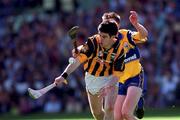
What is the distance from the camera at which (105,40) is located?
10.4 meters

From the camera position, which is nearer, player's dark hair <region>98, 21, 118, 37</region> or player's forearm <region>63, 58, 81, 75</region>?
player's dark hair <region>98, 21, 118, 37</region>

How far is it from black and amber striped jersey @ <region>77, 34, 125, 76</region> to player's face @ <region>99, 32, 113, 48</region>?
122 millimetres

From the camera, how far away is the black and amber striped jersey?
1066 centimetres

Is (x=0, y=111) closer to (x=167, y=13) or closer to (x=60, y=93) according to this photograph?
(x=60, y=93)

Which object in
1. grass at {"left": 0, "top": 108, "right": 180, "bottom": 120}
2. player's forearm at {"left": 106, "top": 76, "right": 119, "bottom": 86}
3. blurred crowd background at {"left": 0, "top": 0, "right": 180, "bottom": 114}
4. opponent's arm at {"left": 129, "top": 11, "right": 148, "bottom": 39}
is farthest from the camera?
blurred crowd background at {"left": 0, "top": 0, "right": 180, "bottom": 114}

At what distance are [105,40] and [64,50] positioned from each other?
9.55m

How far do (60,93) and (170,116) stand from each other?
3.83m

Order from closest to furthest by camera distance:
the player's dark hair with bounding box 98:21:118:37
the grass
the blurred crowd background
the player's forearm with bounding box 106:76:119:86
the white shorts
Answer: the player's dark hair with bounding box 98:21:118:37 < the player's forearm with bounding box 106:76:119:86 < the white shorts < the grass < the blurred crowd background

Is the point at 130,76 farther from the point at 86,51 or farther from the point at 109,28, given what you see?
the point at 109,28

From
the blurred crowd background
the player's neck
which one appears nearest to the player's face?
the player's neck

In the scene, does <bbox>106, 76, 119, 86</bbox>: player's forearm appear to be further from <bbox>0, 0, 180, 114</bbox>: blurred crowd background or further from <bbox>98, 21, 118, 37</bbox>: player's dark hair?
<bbox>0, 0, 180, 114</bbox>: blurred crowd background

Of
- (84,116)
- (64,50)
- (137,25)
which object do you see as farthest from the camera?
(64,50)

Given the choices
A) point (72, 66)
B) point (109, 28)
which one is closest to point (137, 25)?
point (109, 28)

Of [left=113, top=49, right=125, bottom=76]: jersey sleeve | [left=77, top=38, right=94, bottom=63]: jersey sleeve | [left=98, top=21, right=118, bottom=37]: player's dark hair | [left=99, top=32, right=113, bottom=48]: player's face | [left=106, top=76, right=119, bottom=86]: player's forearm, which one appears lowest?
[left=106, top=76, right=119, bottom=86]: player's forearm
